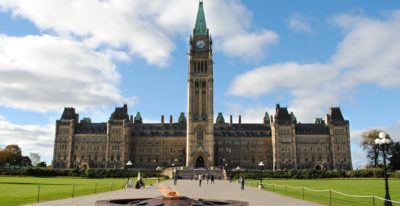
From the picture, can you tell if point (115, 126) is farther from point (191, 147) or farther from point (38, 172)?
point (38, 172)

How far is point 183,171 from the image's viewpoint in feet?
339

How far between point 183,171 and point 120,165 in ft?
147

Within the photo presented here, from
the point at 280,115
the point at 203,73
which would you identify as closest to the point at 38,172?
the point at 203,73

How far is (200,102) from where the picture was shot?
13150 centimetres

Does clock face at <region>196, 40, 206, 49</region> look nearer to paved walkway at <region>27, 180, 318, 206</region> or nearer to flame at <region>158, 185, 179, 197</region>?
flame at <region>158, 185, 179, 197</region>

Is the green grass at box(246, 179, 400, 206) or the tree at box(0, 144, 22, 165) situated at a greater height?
the tree at box(0, 144, 22, 165)

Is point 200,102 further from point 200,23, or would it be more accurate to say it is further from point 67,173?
point 67,173

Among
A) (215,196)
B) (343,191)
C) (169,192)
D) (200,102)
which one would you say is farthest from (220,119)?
(169,192)

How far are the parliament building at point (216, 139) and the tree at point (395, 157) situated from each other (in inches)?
800

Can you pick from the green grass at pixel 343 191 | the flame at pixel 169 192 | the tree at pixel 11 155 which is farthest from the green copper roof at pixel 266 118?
the flame at pixel 169 192

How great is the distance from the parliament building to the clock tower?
31 centimetres

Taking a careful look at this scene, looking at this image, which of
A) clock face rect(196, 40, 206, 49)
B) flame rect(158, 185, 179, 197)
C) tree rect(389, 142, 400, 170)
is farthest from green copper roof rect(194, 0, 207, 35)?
flame rect(158, 185, 179, 197)

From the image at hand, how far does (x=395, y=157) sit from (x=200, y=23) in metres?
71.9

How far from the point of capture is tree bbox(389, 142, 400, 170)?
4648 inches
